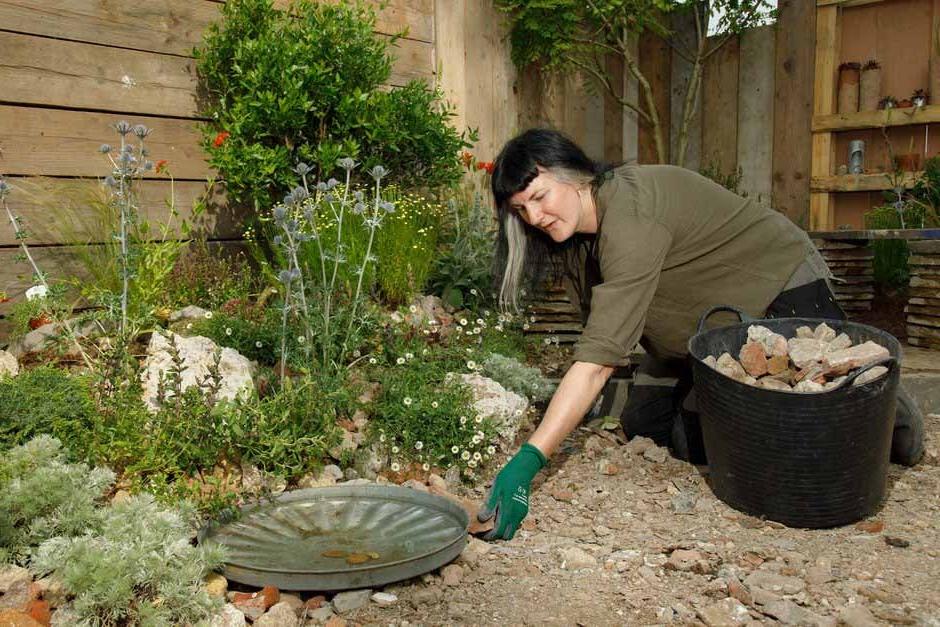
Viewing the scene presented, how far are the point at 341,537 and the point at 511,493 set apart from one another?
1.67ft

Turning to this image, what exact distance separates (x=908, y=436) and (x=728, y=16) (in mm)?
4498

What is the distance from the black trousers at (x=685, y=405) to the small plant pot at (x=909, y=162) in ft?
10.9

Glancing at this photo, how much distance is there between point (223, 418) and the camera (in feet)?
9.05

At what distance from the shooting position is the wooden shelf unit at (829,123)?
6391 millimetres

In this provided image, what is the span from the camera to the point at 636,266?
2672 millimetres

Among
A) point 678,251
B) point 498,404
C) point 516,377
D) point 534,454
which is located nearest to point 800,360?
point 678,251

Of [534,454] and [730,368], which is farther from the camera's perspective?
[730,368]

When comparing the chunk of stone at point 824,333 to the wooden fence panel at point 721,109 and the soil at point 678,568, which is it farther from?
the wooden fence panel at point 721,109

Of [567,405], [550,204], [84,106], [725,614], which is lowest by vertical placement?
[725,614]

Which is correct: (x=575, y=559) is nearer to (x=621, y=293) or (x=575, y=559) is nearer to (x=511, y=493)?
(x=511, y=493)

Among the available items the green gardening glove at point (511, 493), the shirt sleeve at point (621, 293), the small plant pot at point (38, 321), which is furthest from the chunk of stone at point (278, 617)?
the small plant pot at point (38, 321)

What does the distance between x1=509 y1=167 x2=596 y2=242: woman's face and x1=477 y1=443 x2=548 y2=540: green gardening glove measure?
737 millimetres

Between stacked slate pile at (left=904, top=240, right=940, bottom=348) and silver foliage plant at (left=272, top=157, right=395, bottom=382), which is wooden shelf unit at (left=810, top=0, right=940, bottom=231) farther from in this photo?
silver foliage plant at (left=272, top=157, right=395, bottom=382)

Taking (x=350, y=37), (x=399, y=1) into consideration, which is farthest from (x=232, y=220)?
(x=399, y=1)
